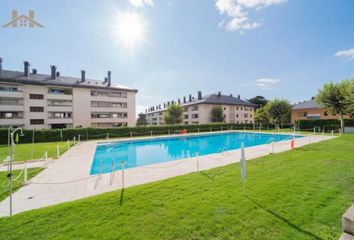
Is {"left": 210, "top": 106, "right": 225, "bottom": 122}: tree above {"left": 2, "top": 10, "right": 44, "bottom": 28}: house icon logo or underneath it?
underneath

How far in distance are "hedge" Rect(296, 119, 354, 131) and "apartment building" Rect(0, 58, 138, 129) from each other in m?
36.8

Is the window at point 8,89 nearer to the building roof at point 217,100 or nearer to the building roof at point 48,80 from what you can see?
the building roof at point 48,80

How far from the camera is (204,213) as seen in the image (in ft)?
13.0

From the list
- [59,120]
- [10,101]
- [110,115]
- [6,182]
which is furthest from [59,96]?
[6,182]

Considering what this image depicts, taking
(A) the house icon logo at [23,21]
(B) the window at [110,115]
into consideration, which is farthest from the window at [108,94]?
(A) the house icon logo at [23,21]

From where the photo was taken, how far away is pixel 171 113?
3962cm

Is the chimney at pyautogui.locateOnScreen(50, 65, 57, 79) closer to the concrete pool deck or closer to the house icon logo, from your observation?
the house icon logo

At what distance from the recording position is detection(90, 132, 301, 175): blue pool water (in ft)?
44.5

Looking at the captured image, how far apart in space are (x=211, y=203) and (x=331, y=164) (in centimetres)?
736

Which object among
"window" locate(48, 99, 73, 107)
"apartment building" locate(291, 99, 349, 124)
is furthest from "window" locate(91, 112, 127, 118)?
"apartment building" locate(291, 99, 349, 124)

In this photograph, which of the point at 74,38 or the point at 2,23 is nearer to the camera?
the point at 2,23

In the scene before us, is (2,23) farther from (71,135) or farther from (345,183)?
(345,183)

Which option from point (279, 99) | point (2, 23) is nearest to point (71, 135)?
point (2, 23)

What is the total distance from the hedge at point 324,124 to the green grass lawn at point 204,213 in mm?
33860
